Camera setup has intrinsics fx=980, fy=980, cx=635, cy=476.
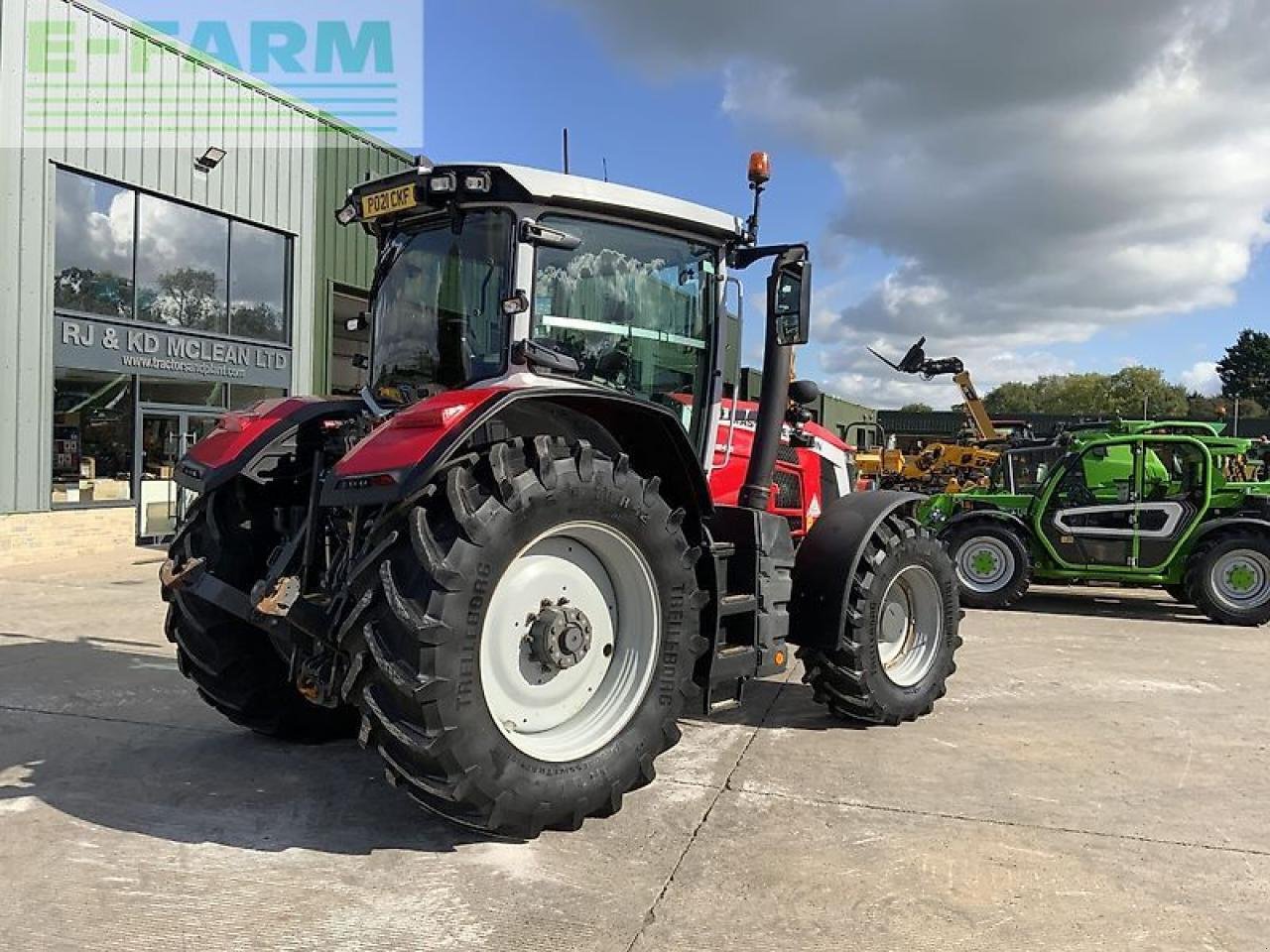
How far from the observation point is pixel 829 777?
4.39 m

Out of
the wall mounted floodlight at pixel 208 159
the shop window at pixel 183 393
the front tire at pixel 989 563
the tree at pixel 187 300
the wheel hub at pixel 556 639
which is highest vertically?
the wall mounted floodlight at pixel 208 159

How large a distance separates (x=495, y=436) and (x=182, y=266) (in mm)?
11577

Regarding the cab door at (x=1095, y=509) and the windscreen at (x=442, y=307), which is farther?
the cab door at (x=1095, y=509)

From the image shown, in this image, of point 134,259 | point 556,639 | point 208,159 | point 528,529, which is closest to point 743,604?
point 556,639

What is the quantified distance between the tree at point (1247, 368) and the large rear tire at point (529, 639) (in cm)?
9124

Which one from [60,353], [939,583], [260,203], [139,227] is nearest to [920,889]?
[939,583]

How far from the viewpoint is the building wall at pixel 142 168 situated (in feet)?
36.3

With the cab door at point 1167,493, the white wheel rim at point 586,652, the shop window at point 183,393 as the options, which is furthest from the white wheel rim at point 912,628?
the shop window at point 183,393

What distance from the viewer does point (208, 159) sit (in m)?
13.4

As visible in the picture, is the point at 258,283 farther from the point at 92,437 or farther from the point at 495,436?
the point at 495,436

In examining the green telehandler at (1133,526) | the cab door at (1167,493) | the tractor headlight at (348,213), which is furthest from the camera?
the cab door at (1167,493)

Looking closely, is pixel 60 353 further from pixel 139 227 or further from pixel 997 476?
pixel 997 476

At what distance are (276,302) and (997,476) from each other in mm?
10855

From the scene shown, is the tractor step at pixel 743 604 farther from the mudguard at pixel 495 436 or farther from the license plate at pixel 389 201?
the license plate at pixel 389 201
